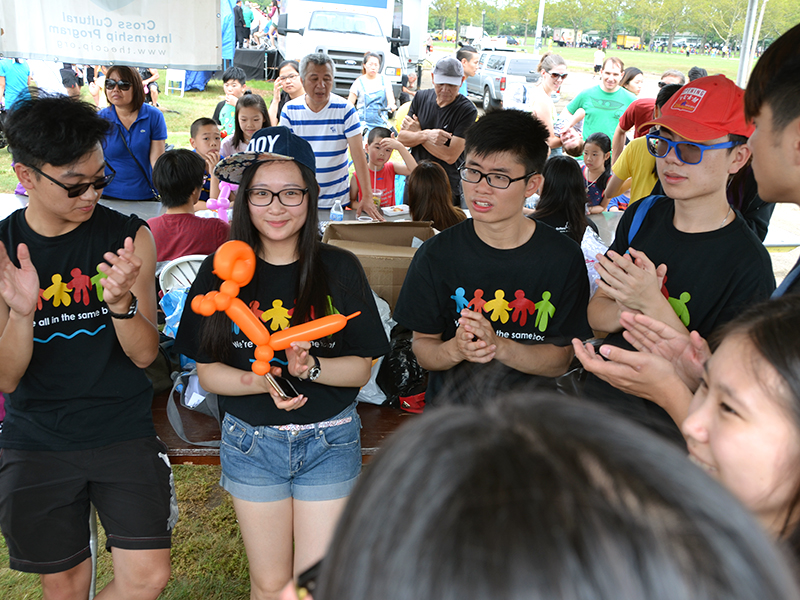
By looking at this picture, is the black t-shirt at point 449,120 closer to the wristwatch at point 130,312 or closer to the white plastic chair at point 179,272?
the white plastic chair at point 179,272

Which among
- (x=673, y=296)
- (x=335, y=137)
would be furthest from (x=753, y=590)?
(x=335, y=137)

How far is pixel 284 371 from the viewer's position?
2.14 meters

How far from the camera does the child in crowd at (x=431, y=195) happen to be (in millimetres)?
4137

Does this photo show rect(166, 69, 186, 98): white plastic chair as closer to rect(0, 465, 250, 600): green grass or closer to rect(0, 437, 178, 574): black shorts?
rect(0, 465, 250, 600): green grass

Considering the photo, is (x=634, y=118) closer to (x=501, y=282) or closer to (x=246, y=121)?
(x=246, y=121)

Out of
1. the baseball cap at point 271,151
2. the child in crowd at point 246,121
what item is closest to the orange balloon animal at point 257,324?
the baseball cap at point 271,151

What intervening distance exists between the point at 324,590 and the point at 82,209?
6.20ft

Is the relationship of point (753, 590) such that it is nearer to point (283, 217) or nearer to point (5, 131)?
point (283, 217)

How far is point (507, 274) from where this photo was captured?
2.21 metres

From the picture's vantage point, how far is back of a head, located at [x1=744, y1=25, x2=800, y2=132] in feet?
5.24

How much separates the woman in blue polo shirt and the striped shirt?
105 cm

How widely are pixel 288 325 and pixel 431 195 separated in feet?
7.59

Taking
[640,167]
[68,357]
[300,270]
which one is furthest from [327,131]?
[68,357]

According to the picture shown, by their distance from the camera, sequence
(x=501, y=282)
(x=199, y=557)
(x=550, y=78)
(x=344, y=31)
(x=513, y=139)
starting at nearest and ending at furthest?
(x=501, y=282), (x=513, y=139), (x=199, y=557), (x=550, y=78), (x=344, y=31)
